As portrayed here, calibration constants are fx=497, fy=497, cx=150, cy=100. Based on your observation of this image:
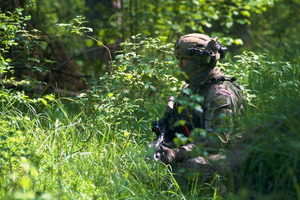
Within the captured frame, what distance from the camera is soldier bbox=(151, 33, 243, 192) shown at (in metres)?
4.02

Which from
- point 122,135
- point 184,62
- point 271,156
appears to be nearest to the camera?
point 271,156

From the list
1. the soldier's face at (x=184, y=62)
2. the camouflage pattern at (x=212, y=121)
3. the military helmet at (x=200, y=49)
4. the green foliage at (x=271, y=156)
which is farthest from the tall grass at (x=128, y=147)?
the military helmet at (x=200, y=49)

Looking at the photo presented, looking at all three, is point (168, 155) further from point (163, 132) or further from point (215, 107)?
point (215, 107)

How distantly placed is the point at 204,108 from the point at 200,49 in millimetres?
537

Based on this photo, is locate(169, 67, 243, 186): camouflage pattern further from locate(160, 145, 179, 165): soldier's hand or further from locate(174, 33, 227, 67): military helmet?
locate(174, 33, 227, 67): military helmet

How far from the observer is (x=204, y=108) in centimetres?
422

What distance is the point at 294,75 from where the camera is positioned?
6039mm

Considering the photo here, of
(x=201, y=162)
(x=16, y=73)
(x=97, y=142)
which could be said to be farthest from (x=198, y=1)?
(x=201, y=162)

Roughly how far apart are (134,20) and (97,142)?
464 centimetres

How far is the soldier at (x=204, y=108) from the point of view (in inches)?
158

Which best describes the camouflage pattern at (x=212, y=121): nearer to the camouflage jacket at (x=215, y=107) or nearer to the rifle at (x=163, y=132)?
the camouflage jacket at (x=215, y=107)

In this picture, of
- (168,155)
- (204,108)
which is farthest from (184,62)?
(168,155)

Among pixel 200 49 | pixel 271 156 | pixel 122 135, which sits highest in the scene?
pixel 200 49

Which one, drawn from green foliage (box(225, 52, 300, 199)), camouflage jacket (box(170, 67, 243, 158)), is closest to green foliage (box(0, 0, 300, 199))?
green foliage (box(225, 52, 300, 199))
